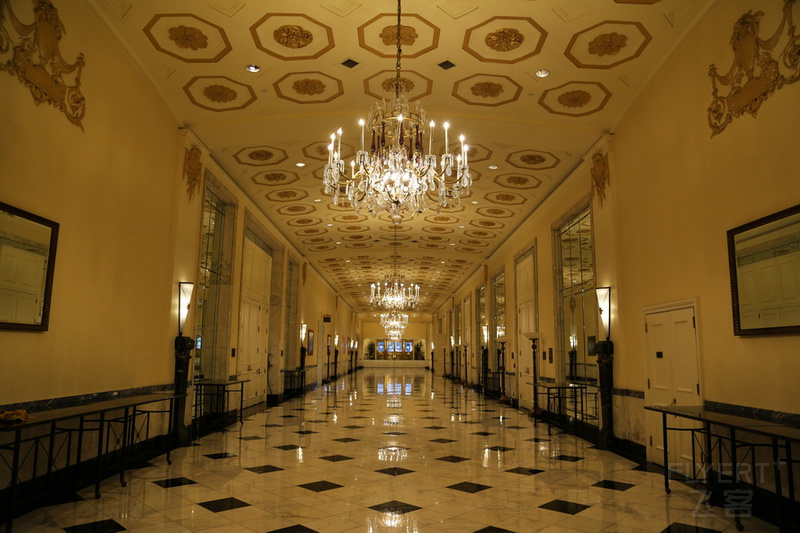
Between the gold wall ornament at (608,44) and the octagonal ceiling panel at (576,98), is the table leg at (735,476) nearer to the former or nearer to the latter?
the gold wall ornament at (608,44)

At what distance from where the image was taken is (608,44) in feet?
→ 18.3

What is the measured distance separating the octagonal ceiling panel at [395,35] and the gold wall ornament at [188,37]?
167 cm

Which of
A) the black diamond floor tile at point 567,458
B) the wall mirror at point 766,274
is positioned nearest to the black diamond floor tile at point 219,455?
the black diamond floor tile at point 567,458

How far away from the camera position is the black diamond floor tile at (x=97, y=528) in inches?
142

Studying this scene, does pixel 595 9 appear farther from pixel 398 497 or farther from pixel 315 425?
pixel 315 425

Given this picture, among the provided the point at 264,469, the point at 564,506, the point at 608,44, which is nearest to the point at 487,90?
the point at 608,44

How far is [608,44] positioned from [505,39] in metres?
1.10

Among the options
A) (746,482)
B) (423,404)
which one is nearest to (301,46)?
(746,482)

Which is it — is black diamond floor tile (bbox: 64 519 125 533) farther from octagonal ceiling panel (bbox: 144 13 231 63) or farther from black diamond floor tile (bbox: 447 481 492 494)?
octagonal ceiling panel (bbox: 144 13 231 63)

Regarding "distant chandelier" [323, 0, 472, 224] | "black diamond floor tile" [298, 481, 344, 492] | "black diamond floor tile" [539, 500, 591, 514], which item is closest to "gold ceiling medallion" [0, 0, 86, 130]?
"distant chandelier" [323, 0, 472, 224]

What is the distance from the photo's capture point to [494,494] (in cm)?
473

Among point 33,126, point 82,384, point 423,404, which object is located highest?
point 33,126

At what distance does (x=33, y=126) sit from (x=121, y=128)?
5.08 ft

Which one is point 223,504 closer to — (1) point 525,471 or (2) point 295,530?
(2) point 295,530
